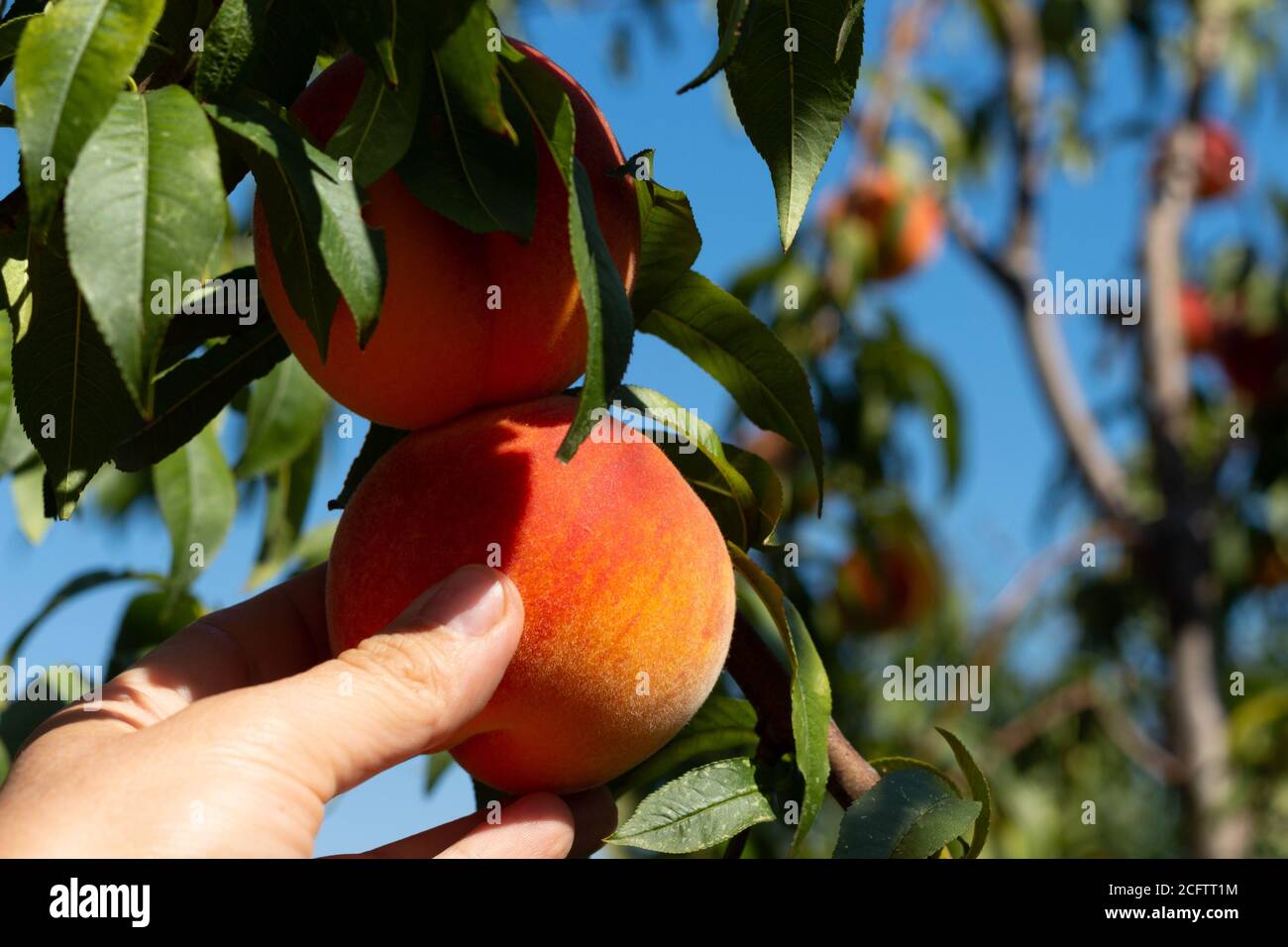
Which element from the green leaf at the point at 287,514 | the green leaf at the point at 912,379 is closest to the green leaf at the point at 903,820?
the green leaf at the point at 287,514

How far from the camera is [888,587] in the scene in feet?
7.44

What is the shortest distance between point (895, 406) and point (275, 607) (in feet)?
4.87

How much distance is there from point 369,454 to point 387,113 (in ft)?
0.83

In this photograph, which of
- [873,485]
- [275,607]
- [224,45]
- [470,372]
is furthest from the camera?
[873,485]

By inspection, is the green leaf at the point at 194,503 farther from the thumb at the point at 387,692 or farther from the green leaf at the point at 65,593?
the thumb at the point at 387,692

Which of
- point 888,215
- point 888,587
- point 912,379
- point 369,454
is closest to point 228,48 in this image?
point 369,454

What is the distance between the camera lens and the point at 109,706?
0.62 meters

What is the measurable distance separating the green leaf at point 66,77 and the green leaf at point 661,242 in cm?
23

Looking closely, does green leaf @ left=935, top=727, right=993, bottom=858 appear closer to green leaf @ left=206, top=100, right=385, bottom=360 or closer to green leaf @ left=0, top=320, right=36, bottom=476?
green leaf @ left=206, top=100, right=385, bottom=360

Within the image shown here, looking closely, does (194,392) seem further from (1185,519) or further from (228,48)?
(1185,519)

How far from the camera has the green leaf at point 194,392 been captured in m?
0.65
